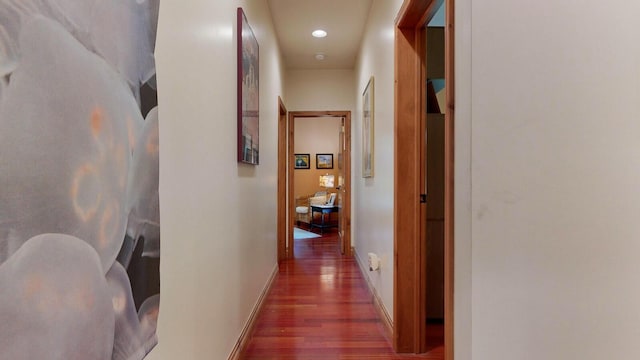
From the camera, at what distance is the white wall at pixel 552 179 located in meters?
0.69

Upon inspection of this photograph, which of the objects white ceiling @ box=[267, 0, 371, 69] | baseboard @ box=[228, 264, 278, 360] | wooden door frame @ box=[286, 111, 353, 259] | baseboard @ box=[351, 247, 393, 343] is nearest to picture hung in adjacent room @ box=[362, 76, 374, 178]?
white ceiling @ box=[267, 0, 371, 69]

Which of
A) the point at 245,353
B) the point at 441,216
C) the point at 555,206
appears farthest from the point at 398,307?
the point at 555,206

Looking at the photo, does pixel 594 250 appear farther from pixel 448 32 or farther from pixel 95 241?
pixel 95 241

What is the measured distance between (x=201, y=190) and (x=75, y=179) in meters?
0.81

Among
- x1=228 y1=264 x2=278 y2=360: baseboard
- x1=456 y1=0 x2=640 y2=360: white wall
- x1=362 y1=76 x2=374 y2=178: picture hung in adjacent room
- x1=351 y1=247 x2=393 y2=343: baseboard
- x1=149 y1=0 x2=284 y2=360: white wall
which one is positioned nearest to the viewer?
x1=456 y1=0 x2=640 y2=360: white wall

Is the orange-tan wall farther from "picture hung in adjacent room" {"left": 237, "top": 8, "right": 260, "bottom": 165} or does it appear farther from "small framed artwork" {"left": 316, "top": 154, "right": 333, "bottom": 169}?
"picture hung in adjacent room" {"left": 237, "top": 8, "right": 260, "bottom": 165}

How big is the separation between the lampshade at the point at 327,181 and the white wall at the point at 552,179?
7.02 m

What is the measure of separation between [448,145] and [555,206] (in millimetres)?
405

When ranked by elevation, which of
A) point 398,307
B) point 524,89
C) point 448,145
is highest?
point 524,89

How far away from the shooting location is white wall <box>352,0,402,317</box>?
7.66 feet

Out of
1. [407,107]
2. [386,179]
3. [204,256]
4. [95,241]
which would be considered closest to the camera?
[95,241]

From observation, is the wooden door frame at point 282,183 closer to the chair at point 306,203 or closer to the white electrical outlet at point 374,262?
the white electrical outlet at point 374,262

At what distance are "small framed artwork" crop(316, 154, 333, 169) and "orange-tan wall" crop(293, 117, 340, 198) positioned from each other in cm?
7

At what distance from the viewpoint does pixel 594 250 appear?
0.74 m
